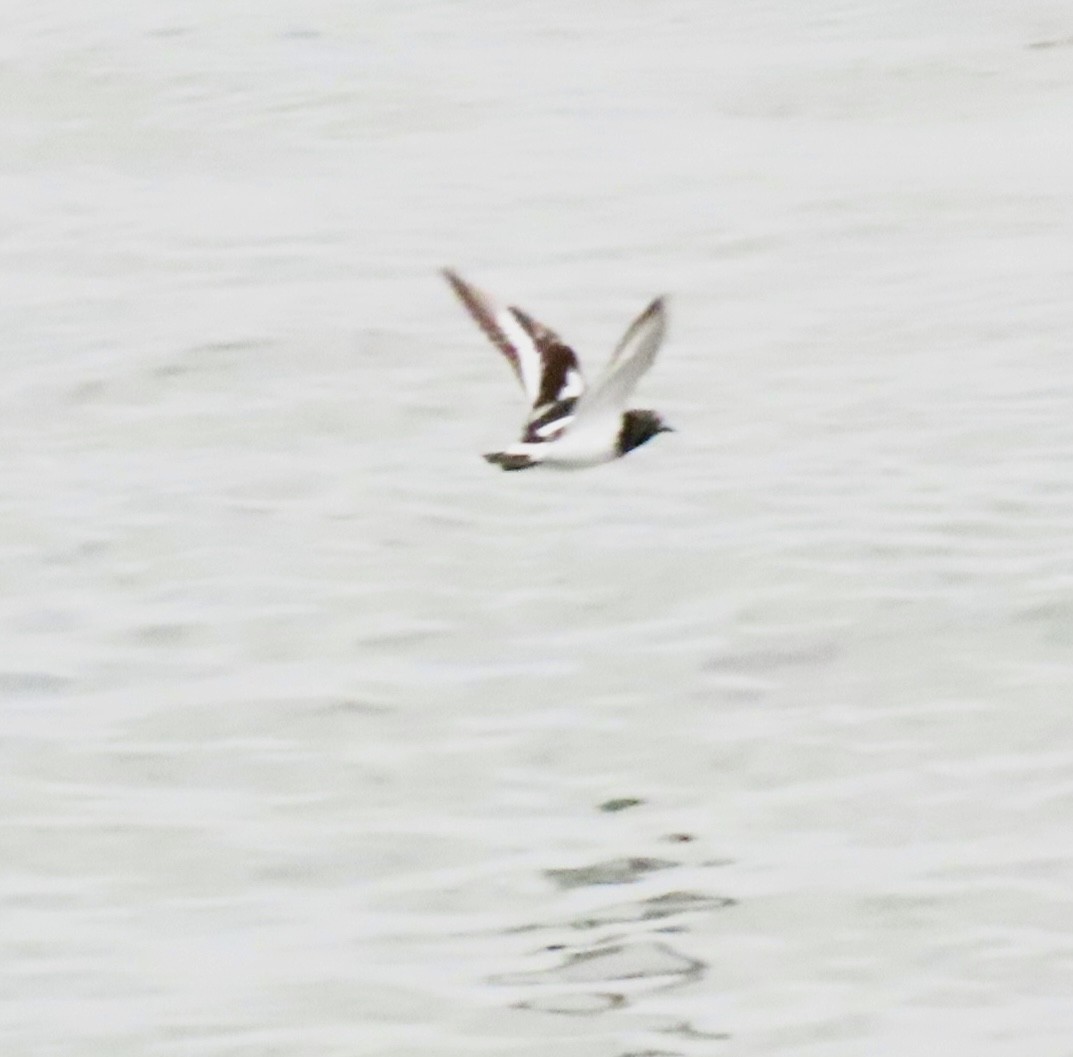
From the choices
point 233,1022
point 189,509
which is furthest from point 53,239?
point 233,1022

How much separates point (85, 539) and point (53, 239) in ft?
21.1

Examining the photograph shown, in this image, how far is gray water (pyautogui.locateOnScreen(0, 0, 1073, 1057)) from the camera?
10.5m

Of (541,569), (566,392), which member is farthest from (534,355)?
(541,569)

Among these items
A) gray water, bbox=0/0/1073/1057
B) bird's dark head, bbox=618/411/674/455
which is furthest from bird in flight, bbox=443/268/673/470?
gray water, bbox=0/0/1073/1057

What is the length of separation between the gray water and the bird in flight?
1.11 m

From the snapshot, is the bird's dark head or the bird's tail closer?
the bird's tail

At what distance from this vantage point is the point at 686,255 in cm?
2025

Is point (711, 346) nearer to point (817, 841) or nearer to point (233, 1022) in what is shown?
point (817, 841)

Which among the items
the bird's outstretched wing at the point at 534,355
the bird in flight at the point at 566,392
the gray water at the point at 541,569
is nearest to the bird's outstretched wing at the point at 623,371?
the bird in flight at the point at 566,392

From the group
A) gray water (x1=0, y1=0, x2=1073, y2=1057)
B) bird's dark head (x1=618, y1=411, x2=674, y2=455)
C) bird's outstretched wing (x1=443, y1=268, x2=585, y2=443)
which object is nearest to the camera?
gray water (x1=0, y1=0, x2=1073, y2=1057)

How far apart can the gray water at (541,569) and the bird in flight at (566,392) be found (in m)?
1.11

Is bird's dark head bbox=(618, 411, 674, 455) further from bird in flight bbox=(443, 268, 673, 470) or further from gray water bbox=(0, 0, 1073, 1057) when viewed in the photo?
gray water bbox=(0, 0, 1073, 1057)

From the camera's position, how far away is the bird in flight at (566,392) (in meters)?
11.2

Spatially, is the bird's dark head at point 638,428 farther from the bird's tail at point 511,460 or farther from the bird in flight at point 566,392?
the bird's tail at point 511,460
